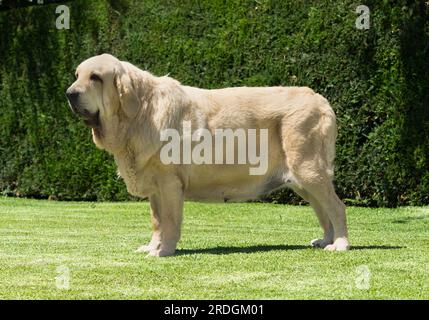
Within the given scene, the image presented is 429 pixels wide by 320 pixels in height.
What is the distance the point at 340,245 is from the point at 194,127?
5.13ft

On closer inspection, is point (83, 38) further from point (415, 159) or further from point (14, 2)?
point (415, 159)

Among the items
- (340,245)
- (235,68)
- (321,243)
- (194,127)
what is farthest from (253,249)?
(235,68)

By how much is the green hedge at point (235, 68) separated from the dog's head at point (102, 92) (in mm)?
5113

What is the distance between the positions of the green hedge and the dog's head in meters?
5.11

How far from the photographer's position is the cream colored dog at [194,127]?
7203 millimetres

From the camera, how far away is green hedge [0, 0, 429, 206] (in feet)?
37.3

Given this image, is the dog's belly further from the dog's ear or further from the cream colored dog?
the dog's ear

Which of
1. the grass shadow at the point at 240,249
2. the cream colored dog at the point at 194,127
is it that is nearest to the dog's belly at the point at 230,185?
the cream colored dog at the point at 194,127

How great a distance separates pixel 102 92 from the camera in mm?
7188

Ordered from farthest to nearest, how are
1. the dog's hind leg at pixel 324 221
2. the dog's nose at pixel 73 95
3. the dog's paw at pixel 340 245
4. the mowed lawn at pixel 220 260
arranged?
1. the dog's hind leg at pixel 324 221
2. the dog's paw at pixel 340 245
3. the dog's nose at pixel 73 95
4. the mowed lawn at pixel 220 260

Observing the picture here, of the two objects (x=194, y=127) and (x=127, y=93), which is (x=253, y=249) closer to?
(x=194, y=127)

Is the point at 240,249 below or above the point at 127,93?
below

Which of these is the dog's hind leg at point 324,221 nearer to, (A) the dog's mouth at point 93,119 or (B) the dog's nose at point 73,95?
(A) the dog's mouth at point 93,119

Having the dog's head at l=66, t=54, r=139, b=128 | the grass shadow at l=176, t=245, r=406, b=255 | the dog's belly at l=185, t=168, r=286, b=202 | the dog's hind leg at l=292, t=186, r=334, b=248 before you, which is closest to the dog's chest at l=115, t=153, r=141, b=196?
the dog's head at l=66, t=54, r=139, b=128
